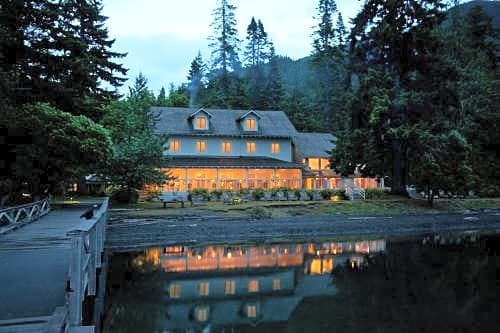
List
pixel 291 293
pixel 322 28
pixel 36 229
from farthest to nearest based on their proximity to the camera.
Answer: pixel 322 28 → pixel 36 229 → pixel 291 293

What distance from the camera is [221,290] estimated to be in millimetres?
14484

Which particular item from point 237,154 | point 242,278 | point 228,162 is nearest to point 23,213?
point 242,278

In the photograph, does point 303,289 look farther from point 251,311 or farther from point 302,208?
point 302,208

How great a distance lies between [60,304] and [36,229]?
9.72 metres

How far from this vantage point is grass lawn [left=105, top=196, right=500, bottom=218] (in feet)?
99.2

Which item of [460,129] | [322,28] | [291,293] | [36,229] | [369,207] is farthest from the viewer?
[322,28]

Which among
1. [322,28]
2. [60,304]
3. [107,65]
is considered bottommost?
[60,304]

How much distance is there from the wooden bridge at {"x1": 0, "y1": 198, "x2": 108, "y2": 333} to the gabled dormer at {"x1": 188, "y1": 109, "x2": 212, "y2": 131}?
26.7 meters

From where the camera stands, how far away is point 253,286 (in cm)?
1509

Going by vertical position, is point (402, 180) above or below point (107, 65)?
below

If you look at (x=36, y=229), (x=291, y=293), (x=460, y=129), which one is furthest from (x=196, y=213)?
(x=460, y=129)

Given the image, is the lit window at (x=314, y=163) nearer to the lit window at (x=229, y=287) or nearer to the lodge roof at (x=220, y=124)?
the lodge roof at (x=220, y=124)

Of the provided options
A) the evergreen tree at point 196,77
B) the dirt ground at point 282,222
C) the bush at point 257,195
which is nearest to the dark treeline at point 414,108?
the dirt ground at point 282,222

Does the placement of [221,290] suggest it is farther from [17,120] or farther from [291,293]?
[17,120]
